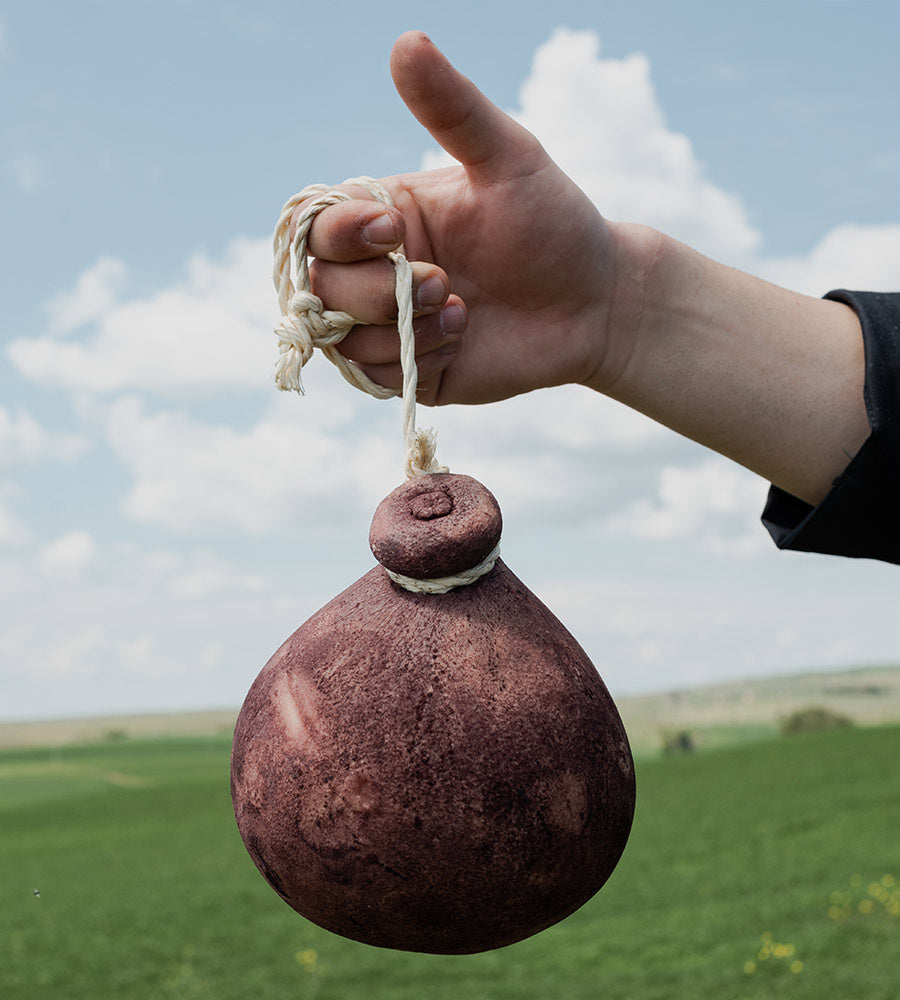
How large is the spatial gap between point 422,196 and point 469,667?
157 centimetres

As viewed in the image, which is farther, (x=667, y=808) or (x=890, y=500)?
(x=667, y=808)

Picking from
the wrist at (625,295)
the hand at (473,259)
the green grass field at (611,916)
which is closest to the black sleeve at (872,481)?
the wrist at (625,295)

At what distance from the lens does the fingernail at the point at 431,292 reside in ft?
8.48

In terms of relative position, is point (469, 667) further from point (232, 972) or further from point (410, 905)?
point (232, 972)

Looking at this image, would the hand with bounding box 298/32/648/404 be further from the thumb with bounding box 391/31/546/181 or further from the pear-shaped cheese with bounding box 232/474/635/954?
the pear-shaped cheese with bounding box 232/474/635/954

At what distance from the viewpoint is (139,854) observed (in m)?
23.9

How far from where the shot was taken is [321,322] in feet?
8.68

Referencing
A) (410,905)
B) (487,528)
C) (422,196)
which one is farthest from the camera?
(422,196)

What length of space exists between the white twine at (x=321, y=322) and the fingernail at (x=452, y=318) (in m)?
0.21

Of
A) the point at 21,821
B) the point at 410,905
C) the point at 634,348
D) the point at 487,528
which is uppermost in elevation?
the point at 634,348

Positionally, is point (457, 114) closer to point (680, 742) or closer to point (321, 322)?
point (321, 322)

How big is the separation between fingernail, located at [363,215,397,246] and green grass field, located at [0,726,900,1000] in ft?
37.7

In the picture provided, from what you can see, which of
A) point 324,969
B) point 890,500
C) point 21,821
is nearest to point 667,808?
point 324,969

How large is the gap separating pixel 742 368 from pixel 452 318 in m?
1.06
